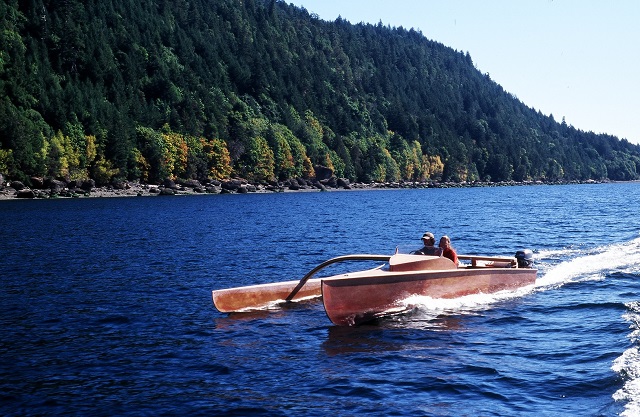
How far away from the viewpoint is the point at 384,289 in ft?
58.7

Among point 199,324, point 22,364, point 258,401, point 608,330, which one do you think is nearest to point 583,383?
point 608,330

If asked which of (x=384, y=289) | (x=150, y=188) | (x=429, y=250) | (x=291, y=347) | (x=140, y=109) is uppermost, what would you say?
(x=140, y=109)

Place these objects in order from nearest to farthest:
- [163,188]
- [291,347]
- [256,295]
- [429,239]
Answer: [291,347] → [256,295] → [429,239] → [163,188]

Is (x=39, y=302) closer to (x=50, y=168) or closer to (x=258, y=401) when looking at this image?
(x=258, y=401)

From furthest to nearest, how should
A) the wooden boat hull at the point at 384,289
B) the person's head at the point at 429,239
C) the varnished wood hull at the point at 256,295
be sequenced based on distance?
the person's head at the point at 429,239 → the varnished wood hull at the point at 256,295 → the wooden boat hull at the point at 384,289

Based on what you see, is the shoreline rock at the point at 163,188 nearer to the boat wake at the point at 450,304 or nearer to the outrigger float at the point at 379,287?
the outrigger float at the point at 379,287

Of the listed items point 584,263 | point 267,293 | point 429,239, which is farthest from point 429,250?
point 584,263

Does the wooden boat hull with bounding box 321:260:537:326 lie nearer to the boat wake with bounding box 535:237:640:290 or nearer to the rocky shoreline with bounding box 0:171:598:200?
the boat wake with bounding box 535:237:640:290

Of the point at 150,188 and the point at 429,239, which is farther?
the point at 150,188

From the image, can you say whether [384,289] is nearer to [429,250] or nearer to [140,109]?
[429,250]

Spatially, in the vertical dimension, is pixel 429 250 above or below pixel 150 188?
above

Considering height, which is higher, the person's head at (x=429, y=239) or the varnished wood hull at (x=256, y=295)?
the person's head at (x=429, y=239)

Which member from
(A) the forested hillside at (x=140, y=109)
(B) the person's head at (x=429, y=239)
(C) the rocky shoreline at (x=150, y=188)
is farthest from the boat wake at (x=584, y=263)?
(A) the forested hillside at (x=140, y=109)

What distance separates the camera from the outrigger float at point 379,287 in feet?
56.9
